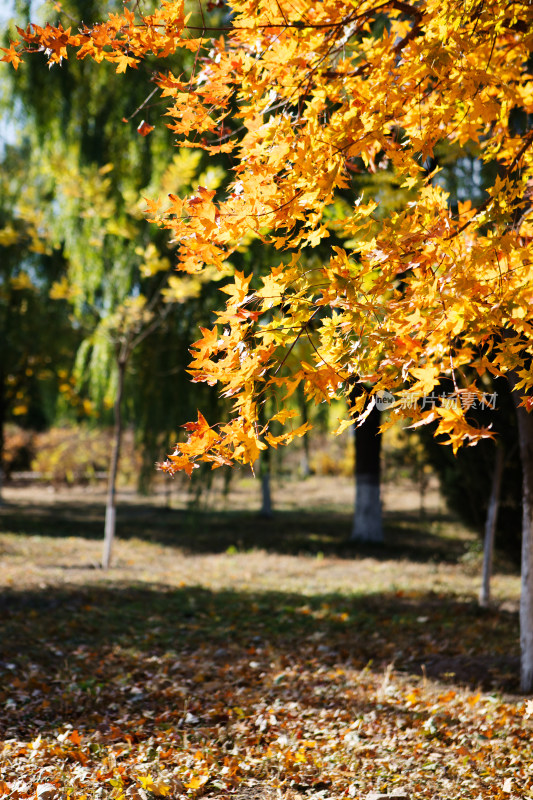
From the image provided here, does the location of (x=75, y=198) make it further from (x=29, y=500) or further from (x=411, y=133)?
(x=29, y=500)

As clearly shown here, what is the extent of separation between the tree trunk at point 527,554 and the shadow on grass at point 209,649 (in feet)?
0.91

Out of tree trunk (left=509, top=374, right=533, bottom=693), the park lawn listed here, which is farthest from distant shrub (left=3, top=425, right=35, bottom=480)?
tree trunk (left=509, top=374, right=533, bottom=693)

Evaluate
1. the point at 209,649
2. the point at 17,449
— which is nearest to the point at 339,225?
the point at 209,649

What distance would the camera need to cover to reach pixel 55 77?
758 cm

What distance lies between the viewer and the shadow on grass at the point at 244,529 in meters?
9.80

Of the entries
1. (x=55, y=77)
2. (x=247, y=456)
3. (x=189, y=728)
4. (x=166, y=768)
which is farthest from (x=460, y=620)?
(x=55, y=77)

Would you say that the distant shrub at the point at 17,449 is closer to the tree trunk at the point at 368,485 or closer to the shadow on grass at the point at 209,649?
the tree trunk at the point at 368,485

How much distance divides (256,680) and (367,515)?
6.16 m

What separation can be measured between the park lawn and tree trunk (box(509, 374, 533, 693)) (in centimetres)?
19

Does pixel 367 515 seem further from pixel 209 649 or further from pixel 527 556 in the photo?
pixel 527 556

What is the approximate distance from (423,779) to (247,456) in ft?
6.12

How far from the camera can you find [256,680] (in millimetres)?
4078

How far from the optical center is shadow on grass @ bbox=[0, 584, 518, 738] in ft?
12.0

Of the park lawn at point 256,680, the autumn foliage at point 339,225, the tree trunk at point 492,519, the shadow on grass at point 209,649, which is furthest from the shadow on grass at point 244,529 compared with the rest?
the autumn foliage at point 339,225
